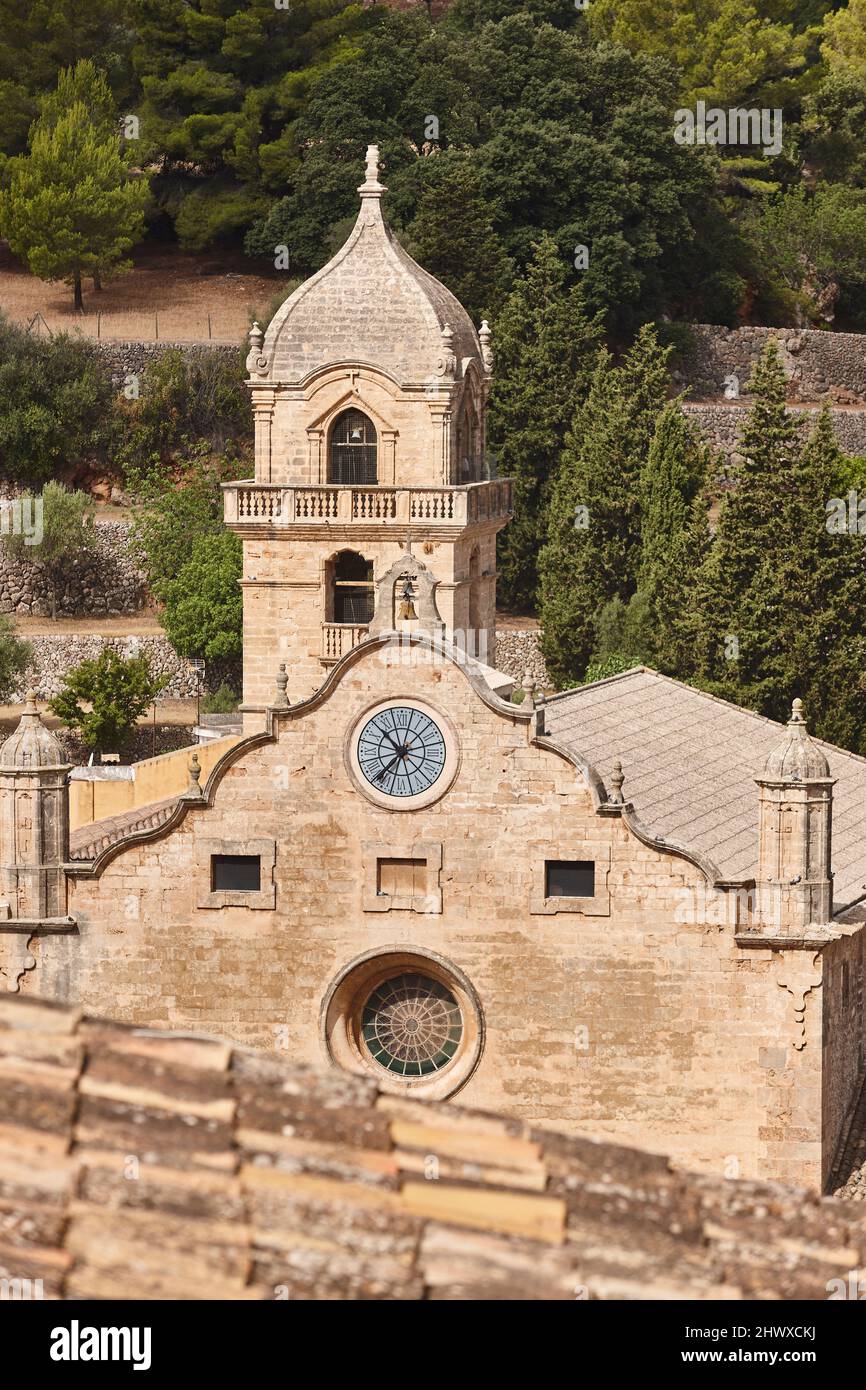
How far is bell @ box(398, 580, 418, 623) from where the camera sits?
4869cm

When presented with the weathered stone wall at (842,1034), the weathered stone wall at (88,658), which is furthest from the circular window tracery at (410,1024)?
the weathered stone wall at (88,658)

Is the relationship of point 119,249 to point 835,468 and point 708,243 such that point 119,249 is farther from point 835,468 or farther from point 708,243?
point 835,468

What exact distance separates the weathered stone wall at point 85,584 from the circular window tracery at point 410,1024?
225ft

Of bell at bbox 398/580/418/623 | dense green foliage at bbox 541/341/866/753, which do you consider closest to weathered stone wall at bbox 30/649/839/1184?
bell at bbox 398/580/418/623

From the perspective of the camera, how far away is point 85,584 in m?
117

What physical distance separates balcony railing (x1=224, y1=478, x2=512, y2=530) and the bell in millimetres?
18960

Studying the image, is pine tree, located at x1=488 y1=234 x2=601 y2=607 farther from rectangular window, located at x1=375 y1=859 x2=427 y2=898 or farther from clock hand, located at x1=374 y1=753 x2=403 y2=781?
clock hand, located at x1=374 y1=753 x2=403 y2=781

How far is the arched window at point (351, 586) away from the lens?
225 ft

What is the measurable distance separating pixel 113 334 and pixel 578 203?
2090cm

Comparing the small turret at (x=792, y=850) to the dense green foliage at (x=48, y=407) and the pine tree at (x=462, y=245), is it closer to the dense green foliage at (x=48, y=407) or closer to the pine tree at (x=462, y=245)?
the pine tree at (x=462, y=245)

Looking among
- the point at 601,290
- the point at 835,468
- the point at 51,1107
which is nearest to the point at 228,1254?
the point at 51,1107

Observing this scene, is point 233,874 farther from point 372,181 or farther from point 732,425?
point 732,425

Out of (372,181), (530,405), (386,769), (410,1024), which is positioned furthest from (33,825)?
(530,405)

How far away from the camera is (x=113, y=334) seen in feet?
440
